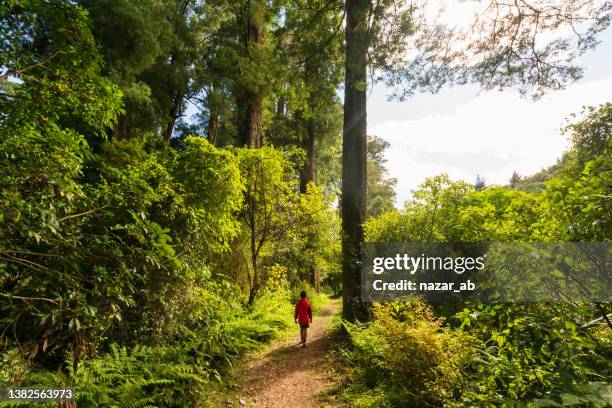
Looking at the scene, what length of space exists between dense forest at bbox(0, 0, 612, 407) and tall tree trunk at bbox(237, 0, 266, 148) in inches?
3.6

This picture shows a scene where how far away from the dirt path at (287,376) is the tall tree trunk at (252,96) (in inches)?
284

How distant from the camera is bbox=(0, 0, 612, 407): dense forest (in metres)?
2.54

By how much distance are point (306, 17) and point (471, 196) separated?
6.67 metres

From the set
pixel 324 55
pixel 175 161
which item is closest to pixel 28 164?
pixel 175 161

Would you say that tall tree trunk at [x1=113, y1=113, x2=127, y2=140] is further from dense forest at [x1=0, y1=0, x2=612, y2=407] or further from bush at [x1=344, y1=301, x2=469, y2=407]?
bush at [x1=344, y1=301, x2=469, y2=407]

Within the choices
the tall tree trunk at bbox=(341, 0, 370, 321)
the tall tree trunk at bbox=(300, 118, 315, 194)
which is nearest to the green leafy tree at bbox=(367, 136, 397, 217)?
the tall tree trunk at bbox=(300, 118, 315, 194)

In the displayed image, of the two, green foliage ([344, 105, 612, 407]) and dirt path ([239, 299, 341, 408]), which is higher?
green foliage ([344, 105, 612, 407])

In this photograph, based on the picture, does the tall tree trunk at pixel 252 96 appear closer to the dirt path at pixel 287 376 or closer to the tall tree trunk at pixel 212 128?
the tall tree trunk at pixel 212 128

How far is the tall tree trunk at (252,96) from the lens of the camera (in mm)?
11738

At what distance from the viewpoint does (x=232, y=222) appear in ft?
21.2

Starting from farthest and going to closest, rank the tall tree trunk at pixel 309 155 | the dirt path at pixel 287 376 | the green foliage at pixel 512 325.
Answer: the tall tree trunk at pixel 309 155, the dirt path at pixel 287 376, the green foliage at pixel 512 325

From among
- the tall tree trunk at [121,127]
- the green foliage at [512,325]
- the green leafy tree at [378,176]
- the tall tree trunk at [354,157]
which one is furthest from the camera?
the green leafy tree at [378,176]

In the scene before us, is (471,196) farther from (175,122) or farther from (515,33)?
(175,122)

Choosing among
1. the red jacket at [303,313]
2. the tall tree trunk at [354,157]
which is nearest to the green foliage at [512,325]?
the tall tree trunk at [354,157]
